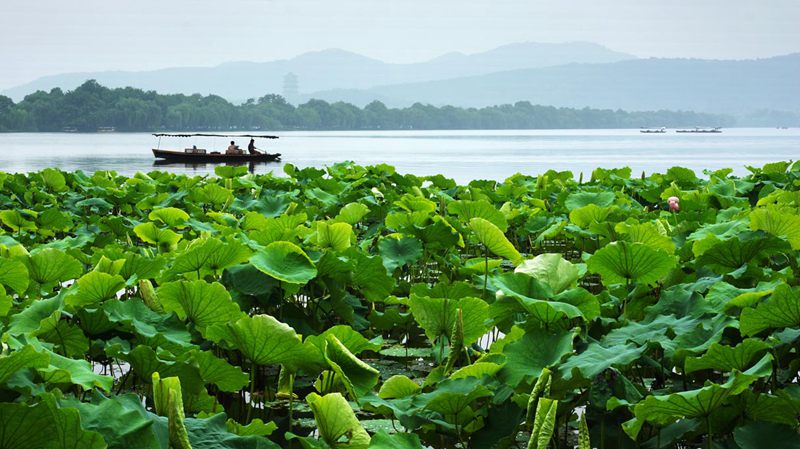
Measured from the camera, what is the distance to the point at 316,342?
2424mm

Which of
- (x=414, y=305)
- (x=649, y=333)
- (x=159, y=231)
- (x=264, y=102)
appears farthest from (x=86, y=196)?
(x=264, y=102)

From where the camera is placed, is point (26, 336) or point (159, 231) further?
point (159, 231)

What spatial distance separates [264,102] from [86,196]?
324 feet

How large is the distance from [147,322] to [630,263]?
148 centimetres

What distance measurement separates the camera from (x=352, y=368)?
7.97 feet

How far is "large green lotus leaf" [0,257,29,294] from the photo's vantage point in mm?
2889

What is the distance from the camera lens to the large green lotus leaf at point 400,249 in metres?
4.13

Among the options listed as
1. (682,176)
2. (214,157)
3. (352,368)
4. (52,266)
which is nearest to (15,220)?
(52,266)

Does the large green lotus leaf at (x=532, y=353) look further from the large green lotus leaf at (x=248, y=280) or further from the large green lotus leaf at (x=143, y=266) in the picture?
the large green lotus leaf at (x=143, y=266)

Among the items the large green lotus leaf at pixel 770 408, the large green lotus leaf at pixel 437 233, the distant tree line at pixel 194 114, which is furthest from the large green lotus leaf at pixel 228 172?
the distant tree line at pixel 194 114

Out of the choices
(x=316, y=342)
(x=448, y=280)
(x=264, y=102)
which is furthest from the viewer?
(x=264, y=102)

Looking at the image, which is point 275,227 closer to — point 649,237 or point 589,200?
point 649,237

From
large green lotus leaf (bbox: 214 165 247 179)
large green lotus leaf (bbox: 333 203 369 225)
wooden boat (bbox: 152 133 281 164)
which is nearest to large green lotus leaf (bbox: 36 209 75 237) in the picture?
large green lotus leaf (bbox: 333 203 369 225)

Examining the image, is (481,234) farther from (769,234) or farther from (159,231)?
(159,231)
